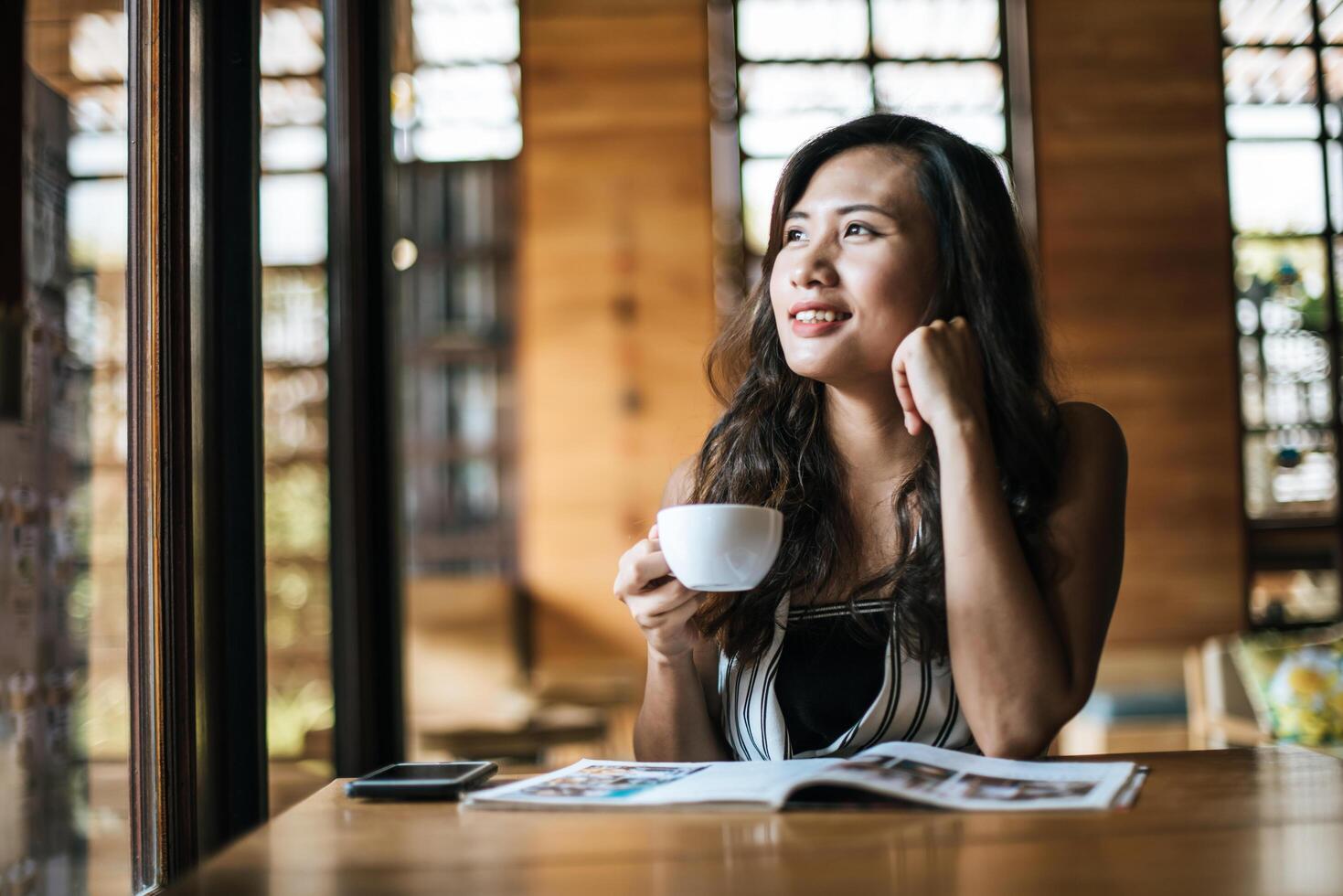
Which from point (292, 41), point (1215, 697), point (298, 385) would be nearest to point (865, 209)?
point (292, 41)

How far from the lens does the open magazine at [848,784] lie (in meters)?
0.84

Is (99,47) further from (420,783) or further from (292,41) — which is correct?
(292,41)

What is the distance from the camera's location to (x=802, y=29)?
5793 millimetres

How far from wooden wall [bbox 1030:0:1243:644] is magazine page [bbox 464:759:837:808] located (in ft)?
16.2

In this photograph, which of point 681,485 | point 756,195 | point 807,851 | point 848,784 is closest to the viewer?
point 807,851

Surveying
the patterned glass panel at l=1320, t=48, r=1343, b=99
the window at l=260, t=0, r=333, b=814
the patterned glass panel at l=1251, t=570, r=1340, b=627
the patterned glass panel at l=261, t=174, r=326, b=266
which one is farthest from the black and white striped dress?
the patterned glass panel at l=1320, t=48, r=1343, b=99

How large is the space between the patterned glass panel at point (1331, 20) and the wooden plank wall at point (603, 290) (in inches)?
114

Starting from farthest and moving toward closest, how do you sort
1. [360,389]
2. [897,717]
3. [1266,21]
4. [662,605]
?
[1266,21] < [360,389] < [897,717] < [662,605]

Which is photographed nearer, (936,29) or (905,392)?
(905,392)

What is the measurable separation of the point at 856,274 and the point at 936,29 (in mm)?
4925

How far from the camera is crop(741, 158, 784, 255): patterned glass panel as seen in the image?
567cm

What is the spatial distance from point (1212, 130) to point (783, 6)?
2023 mm

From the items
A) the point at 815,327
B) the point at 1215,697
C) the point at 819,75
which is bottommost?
the point at 1215,697

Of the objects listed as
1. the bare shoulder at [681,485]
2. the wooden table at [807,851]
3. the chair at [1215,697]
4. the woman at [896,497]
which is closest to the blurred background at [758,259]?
the chair at [1215,697]
